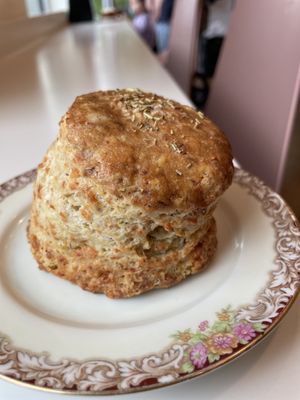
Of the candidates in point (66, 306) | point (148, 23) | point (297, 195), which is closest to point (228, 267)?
point (66, 306)

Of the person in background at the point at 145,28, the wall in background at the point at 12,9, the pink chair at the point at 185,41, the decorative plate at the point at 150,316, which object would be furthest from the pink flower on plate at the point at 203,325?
the person in background at the point at 145,28

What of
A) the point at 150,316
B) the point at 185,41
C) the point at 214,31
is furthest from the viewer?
the point at 214,31

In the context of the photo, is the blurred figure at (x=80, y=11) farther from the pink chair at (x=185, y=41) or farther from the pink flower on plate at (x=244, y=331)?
the pink flower on plate at (x=244, y=331)

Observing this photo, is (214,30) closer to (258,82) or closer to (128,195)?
(258,82)

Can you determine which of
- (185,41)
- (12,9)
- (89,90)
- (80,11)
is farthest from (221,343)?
(80,11)

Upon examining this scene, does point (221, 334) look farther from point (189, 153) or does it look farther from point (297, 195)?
point (297, 195)

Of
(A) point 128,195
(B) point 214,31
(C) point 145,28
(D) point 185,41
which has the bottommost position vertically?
(C) point 145,28
